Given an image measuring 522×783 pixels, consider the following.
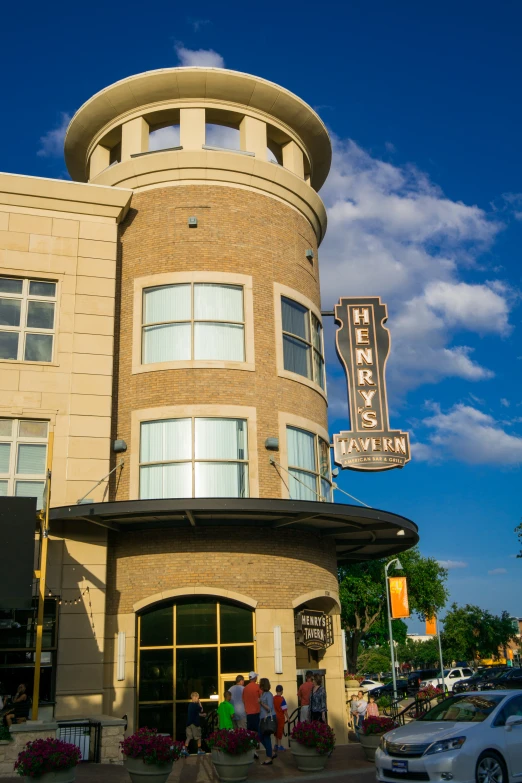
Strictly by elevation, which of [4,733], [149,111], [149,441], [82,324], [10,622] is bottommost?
[4,733]

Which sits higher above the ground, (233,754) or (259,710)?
(259,710)

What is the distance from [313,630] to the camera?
21188 millimetres

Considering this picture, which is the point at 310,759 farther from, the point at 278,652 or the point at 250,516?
the point at 250,516

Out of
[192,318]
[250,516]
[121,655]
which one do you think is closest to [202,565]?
[250,516]

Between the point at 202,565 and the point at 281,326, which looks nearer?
the point at 202,565

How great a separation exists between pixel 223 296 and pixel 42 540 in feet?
30.2

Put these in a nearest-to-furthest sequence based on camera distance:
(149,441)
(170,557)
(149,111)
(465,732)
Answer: (465,732)
(170,557)
(149,441)
(149,111)

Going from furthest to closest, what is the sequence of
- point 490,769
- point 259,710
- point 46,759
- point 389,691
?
1. point 389,691
2. point 259,710
3. point 46,759
4. point 490,769

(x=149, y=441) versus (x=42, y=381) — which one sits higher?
(x=42, y=381)

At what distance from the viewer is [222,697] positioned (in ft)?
63.2

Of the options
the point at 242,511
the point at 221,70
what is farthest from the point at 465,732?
the point at 221,70

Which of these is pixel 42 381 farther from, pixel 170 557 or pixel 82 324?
pixel 170 557

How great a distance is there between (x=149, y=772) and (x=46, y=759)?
5.75 feet

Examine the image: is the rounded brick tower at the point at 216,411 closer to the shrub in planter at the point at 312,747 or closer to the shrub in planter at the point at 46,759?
the shrub in planter at the point at 312,747
